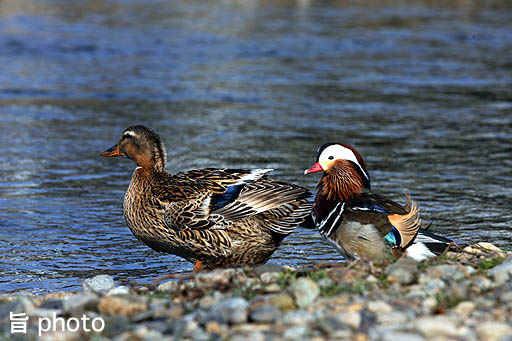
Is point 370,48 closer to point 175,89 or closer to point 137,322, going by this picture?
point 175,89

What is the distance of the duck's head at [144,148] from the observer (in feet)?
25.2

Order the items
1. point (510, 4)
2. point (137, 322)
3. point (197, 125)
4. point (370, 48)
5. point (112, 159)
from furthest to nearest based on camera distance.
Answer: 1. point (510, 4)
2. point (370, 48)
3. point (197, 125)
4. point (112, 159)
5. point (137, 322)

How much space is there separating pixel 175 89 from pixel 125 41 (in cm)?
812

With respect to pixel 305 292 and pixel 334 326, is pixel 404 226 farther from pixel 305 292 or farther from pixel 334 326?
pixel 334 326

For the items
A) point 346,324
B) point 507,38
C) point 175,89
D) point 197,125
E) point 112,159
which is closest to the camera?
point 346,324

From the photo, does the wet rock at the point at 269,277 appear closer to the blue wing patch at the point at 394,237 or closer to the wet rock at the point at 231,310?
the wet rock at the point at 231,310

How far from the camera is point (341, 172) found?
661 centimetres

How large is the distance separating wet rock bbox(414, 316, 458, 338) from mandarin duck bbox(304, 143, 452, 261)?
5.91 ft

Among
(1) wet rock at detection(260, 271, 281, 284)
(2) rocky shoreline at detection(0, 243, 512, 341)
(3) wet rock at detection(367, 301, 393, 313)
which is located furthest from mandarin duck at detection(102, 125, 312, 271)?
(3) wet rock at detection(367, 301, 393, 313)

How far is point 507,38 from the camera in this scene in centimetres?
2636

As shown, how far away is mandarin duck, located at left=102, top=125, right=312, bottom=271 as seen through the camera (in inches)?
276

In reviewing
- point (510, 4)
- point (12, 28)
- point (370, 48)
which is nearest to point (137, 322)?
point (370, 48)

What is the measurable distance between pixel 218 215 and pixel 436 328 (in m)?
3.06

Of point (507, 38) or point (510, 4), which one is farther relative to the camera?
point (510, 4)
